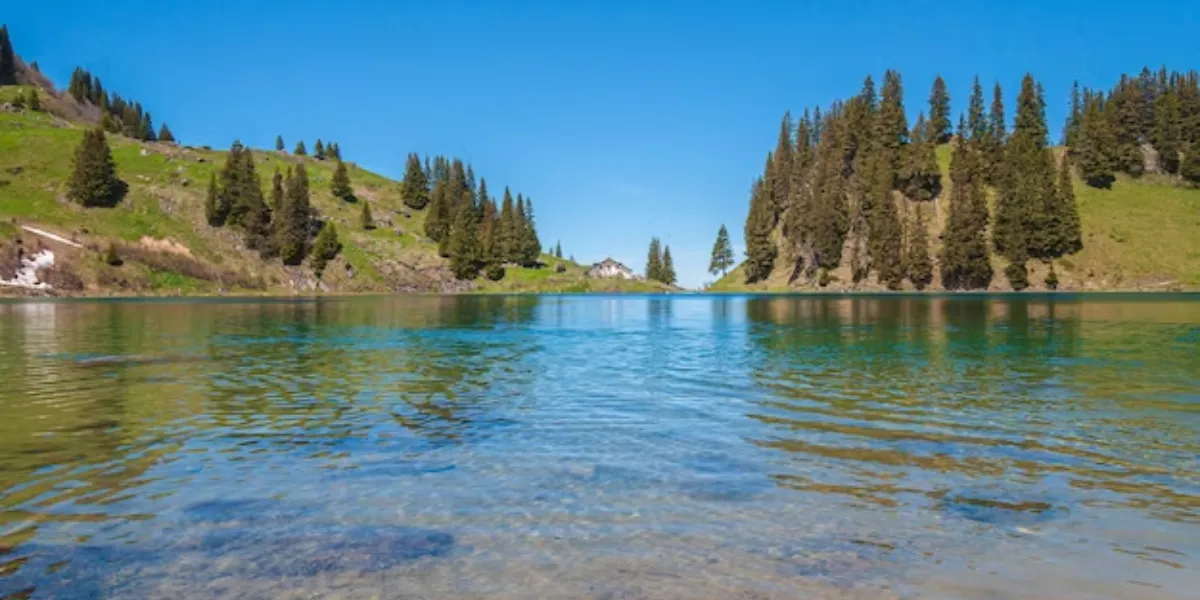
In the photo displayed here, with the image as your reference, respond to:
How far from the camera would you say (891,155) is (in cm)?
19950

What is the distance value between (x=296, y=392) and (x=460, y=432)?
8.86 meters

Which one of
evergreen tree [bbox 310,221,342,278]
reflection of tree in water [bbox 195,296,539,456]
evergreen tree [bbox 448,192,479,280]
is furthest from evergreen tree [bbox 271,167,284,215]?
reflection of tree in water [bbox 195,296,539,456]

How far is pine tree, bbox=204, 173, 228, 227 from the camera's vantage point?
162075 mm

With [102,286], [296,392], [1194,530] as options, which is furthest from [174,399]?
[102,286]

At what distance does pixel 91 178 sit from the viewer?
151 meters

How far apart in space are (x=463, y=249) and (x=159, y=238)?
69.5m

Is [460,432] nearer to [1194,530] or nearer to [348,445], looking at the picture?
[348,445]

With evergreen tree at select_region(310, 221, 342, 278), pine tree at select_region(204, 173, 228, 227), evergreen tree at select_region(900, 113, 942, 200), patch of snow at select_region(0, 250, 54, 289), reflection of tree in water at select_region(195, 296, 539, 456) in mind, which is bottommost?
reflection of tree in water at select_region(195, 296, 539, 456)

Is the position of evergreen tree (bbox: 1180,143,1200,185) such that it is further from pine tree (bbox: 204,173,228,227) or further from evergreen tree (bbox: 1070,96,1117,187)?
pine tree (bbox: 204,173,228,227)

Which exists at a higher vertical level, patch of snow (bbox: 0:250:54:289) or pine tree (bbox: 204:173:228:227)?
pine tree (bbox: 204:173:228:227)

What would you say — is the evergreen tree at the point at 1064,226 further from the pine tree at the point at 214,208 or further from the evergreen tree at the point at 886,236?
the pine tree at the point at 214,208

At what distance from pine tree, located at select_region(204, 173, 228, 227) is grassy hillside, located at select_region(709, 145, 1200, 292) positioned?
15030 centimetres

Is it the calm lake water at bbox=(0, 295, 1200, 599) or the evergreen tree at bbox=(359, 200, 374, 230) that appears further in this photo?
the evergreen tree at bbox=(359, 200, 374, 230)

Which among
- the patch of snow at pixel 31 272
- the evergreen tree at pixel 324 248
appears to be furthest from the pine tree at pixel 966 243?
the patch of snow at pixel 31 272
